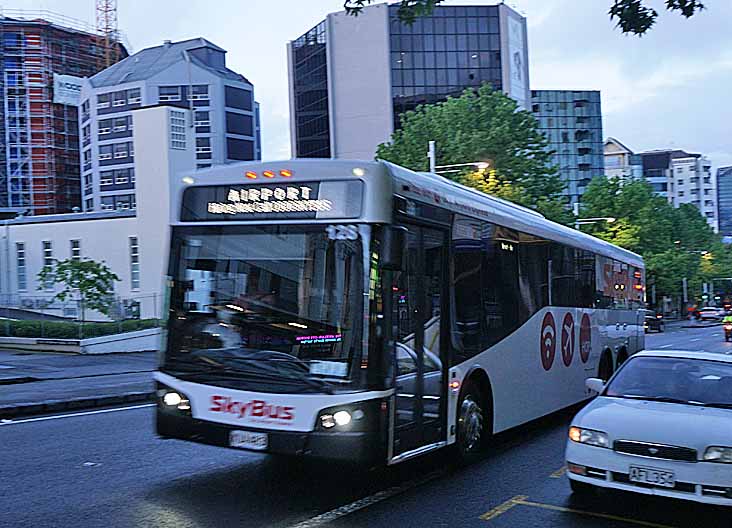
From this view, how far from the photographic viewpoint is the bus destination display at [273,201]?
7.86m

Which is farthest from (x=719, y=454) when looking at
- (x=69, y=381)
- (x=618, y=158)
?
(x=618, y=158)

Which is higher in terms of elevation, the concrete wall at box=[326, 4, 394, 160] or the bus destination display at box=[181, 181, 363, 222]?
the concrete wall at box=[326, 4, 394, 160]

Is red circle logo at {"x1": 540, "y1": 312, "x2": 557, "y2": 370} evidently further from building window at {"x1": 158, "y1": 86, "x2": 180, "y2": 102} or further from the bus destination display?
building window at {"x1": 158, "y1": 86, "x2": 180, "y2": 102}

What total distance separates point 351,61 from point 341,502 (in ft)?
254

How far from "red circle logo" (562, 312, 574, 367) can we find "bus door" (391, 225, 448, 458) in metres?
4.78

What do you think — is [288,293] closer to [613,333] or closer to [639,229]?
[613,333]

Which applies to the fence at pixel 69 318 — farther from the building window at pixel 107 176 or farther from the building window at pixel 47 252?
the building window at pixel 107 176

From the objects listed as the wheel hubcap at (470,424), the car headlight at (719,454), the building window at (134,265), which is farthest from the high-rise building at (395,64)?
the car headlight at (719,454)

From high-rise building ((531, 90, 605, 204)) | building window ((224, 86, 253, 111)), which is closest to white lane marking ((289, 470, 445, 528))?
building window ((224, 86, 253, 111))

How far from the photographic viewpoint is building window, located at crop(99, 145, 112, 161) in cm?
9319

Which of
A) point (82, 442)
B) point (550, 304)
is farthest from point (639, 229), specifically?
point (82, 442)

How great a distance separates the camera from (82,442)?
11.1 meters

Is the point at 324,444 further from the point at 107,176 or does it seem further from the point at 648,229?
the point at 107,176

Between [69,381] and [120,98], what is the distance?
77370 mm
